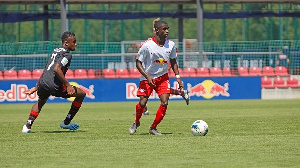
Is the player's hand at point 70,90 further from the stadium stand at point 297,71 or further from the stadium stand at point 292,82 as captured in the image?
the stadium stand at point 297,71

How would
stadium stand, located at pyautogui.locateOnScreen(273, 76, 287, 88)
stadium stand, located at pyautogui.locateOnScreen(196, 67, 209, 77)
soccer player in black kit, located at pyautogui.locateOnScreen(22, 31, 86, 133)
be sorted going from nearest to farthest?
soccer player in black kit, located at pyautogui.locateOnScreen(22, 31, 86, 133)
stadium stand, located at pyautogui.locateOnScreen(196, 67, 209, 77)
stadium stand, located at pyautogui.locateOnScreen(273, 76, 287, 88)

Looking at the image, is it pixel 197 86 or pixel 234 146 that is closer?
pixel 234 146

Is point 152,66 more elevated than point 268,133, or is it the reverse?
point 152,66

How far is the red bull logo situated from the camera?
32369 millimetres

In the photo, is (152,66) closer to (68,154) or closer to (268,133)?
(268,133)

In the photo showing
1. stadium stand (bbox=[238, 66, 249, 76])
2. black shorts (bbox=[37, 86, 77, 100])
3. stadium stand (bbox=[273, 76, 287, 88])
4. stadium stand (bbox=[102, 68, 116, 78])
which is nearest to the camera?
black shorts (bbox=[37, 86, 77, 100])

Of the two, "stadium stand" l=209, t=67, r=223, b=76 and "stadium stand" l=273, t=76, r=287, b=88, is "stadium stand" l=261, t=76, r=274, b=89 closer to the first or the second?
"stadium stand" l=273, t=76, r=287, b=88

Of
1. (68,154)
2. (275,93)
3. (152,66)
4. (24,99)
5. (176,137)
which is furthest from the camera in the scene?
(275,93)

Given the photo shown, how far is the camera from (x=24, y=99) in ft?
102

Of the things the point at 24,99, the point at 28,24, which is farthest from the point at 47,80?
the point at 28,24

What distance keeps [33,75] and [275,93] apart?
11114mm

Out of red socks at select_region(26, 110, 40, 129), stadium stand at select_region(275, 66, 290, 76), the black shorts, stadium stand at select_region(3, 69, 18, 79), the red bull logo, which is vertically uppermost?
the black shorts

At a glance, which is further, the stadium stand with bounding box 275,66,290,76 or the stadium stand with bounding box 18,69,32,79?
the stadium stand with bounding box 275,66,290,76

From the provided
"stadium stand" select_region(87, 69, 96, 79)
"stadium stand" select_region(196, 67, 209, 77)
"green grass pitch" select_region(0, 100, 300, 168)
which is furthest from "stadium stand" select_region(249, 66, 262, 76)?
"green grass pitch" select_region(0, 100, 300, 168)
